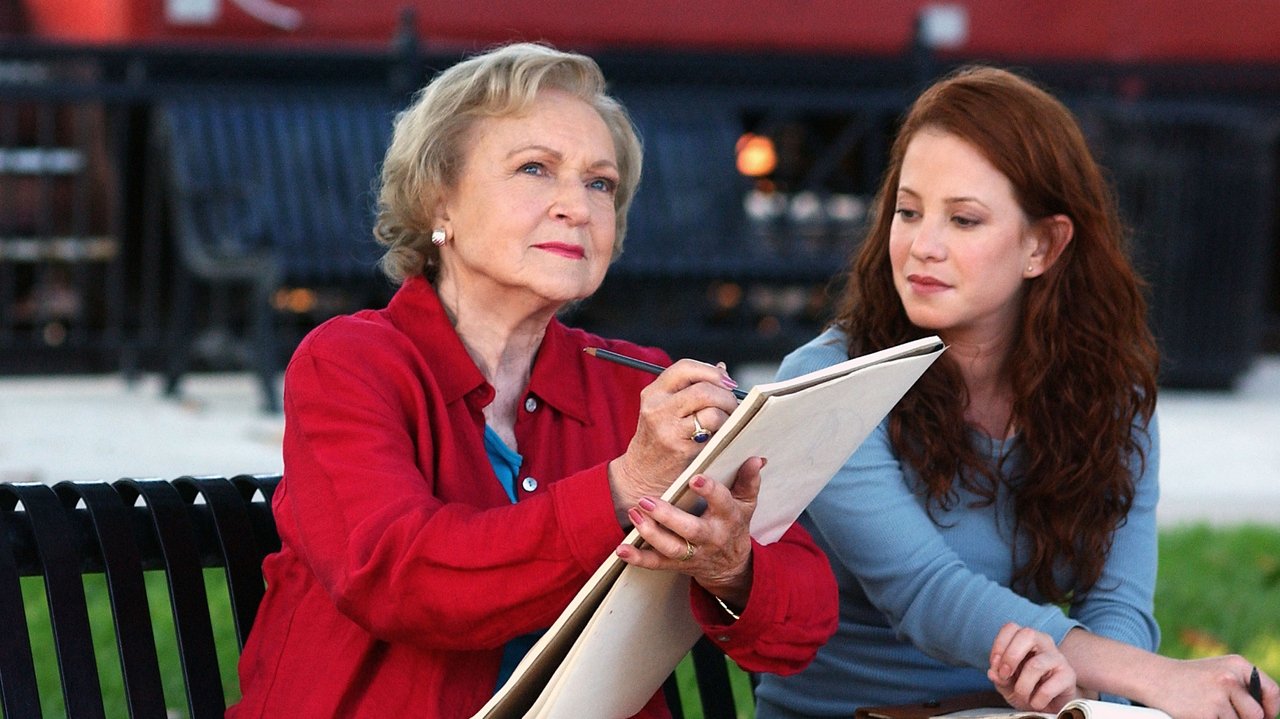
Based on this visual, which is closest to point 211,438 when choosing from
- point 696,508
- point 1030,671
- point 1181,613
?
point 1181,613

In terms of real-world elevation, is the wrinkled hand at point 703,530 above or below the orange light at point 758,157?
above

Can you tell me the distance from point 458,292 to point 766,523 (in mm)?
612

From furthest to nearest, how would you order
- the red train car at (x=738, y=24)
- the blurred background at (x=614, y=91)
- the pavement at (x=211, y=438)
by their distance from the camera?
the red train car at (x=738, y=24) < the blurred background at (x=614, y=91) < the pavement at (x=211, y=438)

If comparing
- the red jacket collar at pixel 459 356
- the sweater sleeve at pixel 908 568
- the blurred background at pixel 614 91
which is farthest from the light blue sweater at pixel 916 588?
the blurred background at pixel 614 91

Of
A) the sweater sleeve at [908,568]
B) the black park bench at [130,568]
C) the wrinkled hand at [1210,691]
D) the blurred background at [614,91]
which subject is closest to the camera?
the black park bench at [130,568]

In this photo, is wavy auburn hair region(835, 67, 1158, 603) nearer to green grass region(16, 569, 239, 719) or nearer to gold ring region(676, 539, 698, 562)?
gold ring region(676, 539, 698, 562)

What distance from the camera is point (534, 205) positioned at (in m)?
2.56

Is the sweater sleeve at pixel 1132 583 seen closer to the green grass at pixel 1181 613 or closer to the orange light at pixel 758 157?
the green grass at pixel 1181 613

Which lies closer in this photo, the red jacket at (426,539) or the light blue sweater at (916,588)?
the red jacket at (426,539)

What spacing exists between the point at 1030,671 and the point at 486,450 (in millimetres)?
832

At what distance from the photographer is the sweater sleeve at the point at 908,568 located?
2.79 meters

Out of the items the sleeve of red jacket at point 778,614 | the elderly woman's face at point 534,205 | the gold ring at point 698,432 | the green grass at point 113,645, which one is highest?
the elderly woman's face at point 534,205

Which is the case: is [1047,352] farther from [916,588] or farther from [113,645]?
[113,645]

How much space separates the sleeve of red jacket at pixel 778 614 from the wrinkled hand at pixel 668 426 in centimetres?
24
